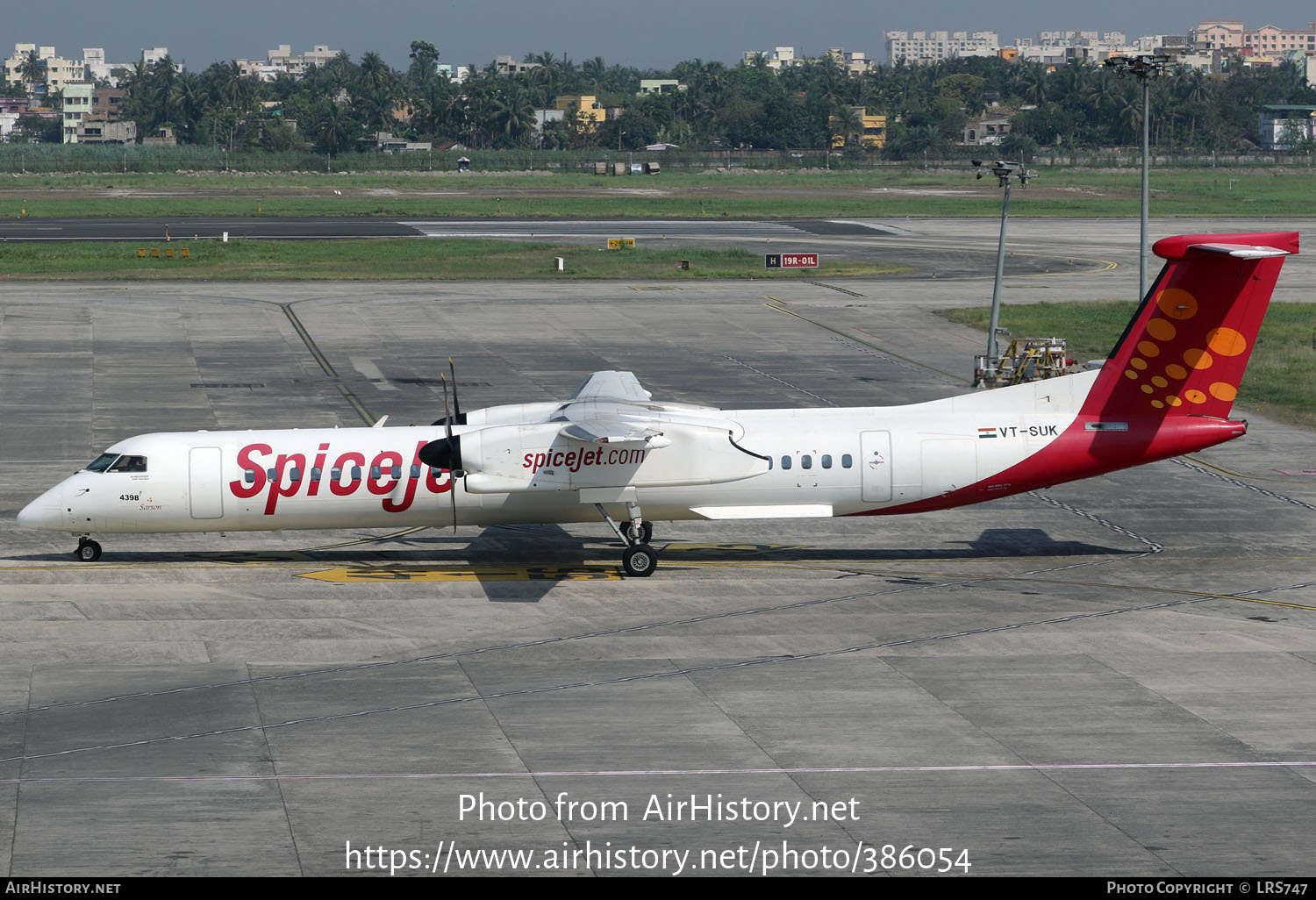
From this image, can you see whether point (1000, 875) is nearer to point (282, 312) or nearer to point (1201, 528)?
point (1201, 528)

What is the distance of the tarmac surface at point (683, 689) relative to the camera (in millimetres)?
17297

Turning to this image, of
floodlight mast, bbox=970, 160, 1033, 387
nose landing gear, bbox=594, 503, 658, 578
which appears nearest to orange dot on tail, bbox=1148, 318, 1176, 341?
nose landing gear, bbox=594, 503, 658, 578

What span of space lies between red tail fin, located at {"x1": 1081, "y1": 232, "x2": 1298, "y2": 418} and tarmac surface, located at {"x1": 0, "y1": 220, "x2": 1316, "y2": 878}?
139 inches

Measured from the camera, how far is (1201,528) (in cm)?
3366

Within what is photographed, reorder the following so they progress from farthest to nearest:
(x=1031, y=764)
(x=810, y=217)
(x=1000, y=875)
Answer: (x=810, y=217)
(x=1031, y=764)
(x=1000, y=875)

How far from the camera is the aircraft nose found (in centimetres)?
2981

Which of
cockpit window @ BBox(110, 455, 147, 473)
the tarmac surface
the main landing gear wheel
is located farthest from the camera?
cockpit window @ BBox(110, 455, 147, 473)

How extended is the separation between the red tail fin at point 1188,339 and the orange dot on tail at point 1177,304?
0.7 inches

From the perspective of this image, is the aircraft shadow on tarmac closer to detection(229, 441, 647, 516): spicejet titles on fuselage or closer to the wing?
detection(229, 441, 647, 516): spicejet titles on fuselage

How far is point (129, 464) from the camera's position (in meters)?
29.8

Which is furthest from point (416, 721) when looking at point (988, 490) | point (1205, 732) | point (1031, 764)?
point (988, 490)

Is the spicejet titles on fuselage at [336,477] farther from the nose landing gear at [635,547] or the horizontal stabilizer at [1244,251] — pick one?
the horizontal stabilizer at [1244,251]

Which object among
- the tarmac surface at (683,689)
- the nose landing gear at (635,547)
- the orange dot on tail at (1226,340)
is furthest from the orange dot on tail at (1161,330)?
the nose landing gear at (635,547)

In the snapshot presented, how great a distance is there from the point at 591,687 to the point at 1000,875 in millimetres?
8382
